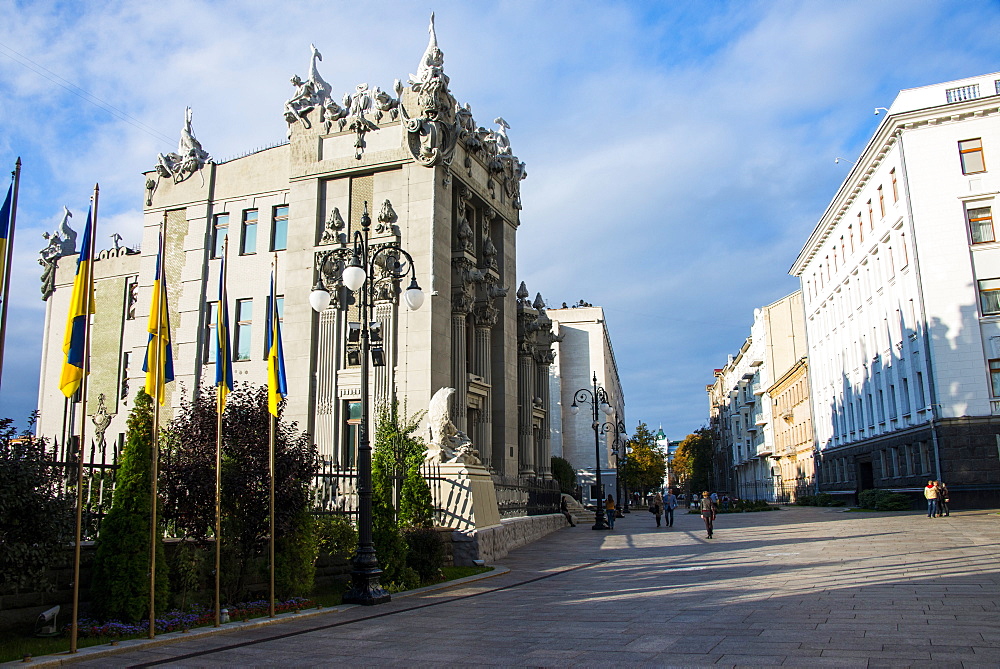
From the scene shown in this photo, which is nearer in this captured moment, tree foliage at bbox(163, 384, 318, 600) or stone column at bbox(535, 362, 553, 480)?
tree foliage at bbox(163, 384, 318, 600)

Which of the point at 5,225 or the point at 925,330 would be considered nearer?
the point at 5,225

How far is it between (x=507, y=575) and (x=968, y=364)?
28241 mm

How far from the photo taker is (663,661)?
26.2ft

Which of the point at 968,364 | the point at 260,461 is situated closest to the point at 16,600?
the point at 260,461

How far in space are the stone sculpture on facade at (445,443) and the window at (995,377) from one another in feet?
89.1

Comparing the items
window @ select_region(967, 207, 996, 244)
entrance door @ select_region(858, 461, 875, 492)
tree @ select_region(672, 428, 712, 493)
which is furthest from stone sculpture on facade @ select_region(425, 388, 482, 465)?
tree @ select_region(672, 428, 712, 493)

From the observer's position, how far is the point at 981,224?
3691 cm


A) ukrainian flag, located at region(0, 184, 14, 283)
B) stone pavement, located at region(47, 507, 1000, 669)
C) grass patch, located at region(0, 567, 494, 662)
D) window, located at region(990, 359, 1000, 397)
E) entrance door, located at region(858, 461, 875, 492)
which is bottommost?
stone pavement, located at region(47, 507, 1000, 669)

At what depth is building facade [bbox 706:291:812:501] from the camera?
76.0 m

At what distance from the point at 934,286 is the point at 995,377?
15.9ft

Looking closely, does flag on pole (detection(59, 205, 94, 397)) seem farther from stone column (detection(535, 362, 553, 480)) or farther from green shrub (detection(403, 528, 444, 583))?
stone column (detection(535, 362, 553, 480))

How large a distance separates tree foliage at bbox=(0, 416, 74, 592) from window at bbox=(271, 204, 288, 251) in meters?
22.7

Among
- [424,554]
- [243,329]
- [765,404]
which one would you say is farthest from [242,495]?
[765,404]

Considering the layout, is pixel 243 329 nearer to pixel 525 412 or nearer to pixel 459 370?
pixel 459 370
